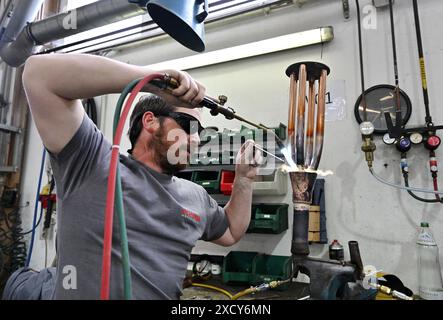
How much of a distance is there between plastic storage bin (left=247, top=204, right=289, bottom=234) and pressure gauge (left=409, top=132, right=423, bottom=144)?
2.37ft

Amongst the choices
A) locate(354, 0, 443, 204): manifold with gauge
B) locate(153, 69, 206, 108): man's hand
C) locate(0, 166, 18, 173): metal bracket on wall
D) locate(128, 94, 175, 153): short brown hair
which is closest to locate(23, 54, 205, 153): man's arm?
locate(153, 69, 206, 108): man's hand

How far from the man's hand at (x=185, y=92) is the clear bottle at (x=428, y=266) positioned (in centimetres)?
124

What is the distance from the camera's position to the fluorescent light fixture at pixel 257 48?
1562mm

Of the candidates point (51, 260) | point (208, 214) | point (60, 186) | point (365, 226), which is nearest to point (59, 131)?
point (60, 186)

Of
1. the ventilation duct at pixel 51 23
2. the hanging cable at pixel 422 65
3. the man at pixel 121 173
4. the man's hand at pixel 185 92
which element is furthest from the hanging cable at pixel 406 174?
the ventilation duct at pixel 51 23

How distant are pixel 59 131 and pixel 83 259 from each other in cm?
33

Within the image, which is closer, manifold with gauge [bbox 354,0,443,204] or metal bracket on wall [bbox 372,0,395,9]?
manifold with gauge [bbox 354,0,443,204]

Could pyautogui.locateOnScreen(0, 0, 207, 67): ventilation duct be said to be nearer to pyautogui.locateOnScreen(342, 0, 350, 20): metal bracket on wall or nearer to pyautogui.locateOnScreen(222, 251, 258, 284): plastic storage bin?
pyautogui.locateOnScreen(342, 0, 350, 20): metal bracket on wall

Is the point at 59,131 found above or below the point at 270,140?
below

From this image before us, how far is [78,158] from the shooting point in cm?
71

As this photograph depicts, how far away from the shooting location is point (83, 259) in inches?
27.2

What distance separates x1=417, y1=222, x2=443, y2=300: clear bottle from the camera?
1207mm

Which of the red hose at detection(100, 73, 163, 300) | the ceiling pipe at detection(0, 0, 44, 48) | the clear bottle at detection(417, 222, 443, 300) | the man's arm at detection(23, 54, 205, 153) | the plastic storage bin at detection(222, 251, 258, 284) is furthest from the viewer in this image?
the ceiling pipe at detection(0, 0, 44, 48)
